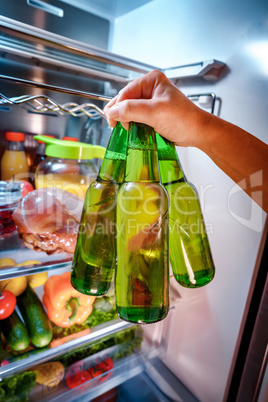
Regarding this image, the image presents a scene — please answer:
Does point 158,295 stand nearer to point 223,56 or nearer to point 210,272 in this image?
point 210,272

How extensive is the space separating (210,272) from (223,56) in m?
0.54

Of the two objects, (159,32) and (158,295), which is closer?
(158,295)

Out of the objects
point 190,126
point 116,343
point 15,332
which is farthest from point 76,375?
point 190,126

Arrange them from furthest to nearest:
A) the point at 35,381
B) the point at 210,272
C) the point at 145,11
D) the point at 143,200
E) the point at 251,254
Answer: the point at 145,11
the point at 35,381
the point at 251,254
the point at 210,272
the point at 143,200

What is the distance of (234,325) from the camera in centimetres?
75

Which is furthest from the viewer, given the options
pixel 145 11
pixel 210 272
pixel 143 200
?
pixel 145 11

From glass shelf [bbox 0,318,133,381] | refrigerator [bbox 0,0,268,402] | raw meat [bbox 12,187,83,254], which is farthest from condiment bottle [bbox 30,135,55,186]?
glass shelf [bbox 0,318,133,381]

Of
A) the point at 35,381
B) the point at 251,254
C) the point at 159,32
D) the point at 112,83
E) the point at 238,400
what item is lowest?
the point at 35,381

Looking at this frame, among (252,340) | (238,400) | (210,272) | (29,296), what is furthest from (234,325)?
(29,296)

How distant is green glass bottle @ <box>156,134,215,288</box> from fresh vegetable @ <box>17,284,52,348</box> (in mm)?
538

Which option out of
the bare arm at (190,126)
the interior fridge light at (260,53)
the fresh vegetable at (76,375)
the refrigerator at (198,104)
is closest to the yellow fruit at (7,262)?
the refrigerator at (198,104)

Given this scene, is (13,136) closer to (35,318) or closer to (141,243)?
(35,318)

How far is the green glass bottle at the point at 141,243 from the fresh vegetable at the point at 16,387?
2.17 ft

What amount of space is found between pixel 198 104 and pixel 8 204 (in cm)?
56
